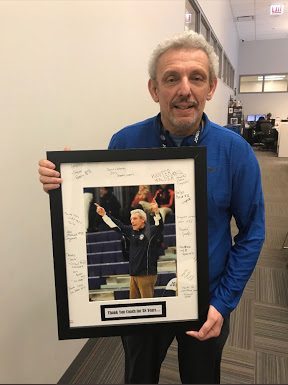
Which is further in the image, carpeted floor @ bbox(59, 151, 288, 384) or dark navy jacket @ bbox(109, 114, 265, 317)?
carpeted floor @ bbox(59, 151, 288, 384)

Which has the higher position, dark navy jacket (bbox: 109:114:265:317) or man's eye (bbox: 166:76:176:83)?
man's eye (bbox: 166:76:176:83)

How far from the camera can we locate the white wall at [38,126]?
1348 mm

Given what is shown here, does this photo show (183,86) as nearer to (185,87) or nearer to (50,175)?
(185,87)

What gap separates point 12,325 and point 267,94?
13775 mm

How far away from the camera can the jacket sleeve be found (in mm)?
1077

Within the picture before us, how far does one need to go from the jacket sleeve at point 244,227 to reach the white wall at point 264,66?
13436 millimetres

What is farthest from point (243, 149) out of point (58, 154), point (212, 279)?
point (58, 154)

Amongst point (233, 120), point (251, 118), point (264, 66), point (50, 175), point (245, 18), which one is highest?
point (245, 18)

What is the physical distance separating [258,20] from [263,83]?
346 centimetres

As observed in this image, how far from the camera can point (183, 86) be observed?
40.1 inches

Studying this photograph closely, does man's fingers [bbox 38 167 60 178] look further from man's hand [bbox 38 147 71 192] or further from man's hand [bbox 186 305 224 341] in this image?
man's hand [bbox 186 305 224 341]

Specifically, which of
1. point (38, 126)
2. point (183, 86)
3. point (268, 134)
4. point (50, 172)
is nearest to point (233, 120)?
point (268, 134)

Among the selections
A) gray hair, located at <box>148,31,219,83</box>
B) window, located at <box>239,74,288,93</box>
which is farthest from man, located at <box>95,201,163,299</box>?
window, located at <box>239,74,288,93</box>

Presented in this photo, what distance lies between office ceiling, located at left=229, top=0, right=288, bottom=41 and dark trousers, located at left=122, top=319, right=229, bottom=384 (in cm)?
937
